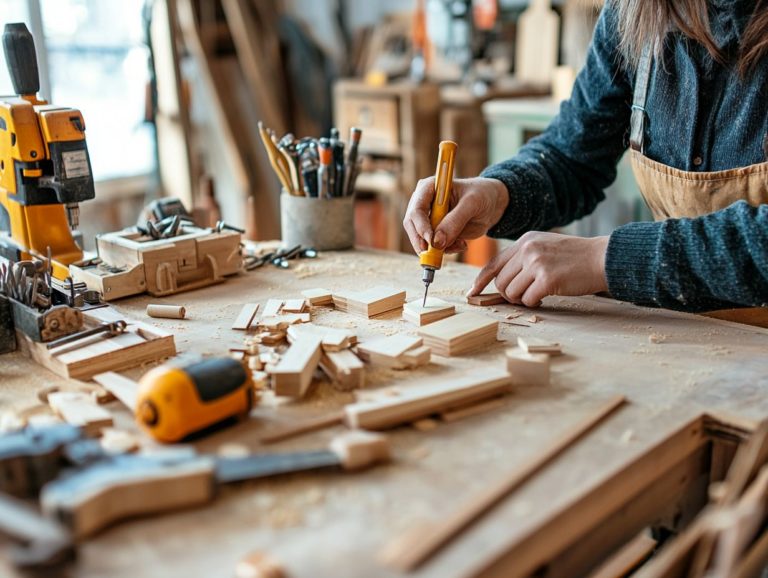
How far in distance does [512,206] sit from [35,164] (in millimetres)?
1038

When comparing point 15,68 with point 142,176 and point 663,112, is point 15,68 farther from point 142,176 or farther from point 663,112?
point 142,176

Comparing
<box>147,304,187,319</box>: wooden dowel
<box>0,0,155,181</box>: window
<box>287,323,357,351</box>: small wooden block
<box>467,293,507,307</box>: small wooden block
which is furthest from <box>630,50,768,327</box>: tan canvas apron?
<box>0,0,155,181</box>: window

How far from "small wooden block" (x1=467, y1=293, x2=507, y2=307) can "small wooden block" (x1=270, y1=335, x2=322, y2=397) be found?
46 centimetres

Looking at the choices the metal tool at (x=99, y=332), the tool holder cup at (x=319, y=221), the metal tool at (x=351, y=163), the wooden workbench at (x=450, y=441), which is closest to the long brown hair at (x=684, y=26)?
the wooden workbench at (x=450, y=441)

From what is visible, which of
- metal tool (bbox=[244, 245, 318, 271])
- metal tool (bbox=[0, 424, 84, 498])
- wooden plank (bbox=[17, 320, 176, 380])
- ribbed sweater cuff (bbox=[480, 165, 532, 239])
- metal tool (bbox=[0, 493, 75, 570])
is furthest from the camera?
metal tool (bbox=[244, 245, 318, 271])

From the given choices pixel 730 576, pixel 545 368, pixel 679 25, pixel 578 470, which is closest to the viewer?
pixel 730 576

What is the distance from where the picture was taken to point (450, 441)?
39.8 inches

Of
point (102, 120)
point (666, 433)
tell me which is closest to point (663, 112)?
point (666, 433)

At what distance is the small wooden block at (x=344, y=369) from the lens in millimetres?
1167

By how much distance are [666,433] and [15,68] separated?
145cm

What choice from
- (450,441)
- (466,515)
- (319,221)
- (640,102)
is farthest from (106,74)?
(466,515)

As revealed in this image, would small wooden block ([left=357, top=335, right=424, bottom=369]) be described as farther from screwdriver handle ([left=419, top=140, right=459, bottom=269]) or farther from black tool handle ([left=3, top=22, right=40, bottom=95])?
black tool handle ([left=3, top=22, right=40, bottom=95])

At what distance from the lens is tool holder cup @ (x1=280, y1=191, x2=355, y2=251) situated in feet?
6.59

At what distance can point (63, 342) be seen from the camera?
1278 millimetres
